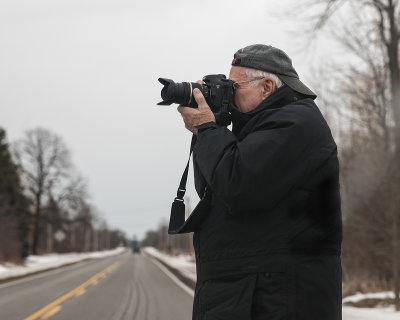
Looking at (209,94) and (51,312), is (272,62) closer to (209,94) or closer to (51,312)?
(209,94)

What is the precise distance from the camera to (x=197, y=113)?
1.89 meters

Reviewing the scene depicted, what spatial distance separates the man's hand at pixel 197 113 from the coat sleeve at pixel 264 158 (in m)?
0.09

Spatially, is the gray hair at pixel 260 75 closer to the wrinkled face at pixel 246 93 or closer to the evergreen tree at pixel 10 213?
the wrinkled face at pixel 246 93

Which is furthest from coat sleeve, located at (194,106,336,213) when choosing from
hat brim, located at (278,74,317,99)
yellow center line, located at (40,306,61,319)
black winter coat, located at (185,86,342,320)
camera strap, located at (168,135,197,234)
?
yellow center line, located at (40,306,61,319)

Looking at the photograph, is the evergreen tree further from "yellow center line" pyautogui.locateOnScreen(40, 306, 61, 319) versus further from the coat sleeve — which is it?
the coat sleeve

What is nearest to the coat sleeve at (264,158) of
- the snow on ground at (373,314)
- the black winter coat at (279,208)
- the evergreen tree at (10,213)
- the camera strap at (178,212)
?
the black winter coat at (279,208)

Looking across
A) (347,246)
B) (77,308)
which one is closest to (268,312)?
(77,308)

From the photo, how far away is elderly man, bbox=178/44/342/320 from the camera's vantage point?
65.4 inches

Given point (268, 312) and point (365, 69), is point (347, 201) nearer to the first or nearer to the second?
point (365, 69)

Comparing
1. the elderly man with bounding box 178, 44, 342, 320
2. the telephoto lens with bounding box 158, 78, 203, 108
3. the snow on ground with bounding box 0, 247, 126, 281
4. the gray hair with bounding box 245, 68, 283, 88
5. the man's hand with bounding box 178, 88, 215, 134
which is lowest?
the snow on ground with bounding box 0, 247, 126, 281

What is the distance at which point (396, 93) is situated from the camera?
9.90m

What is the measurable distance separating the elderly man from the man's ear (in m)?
0.10

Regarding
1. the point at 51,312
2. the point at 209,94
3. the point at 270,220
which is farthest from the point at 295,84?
the point at 51,312

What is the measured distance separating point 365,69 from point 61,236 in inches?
1572
